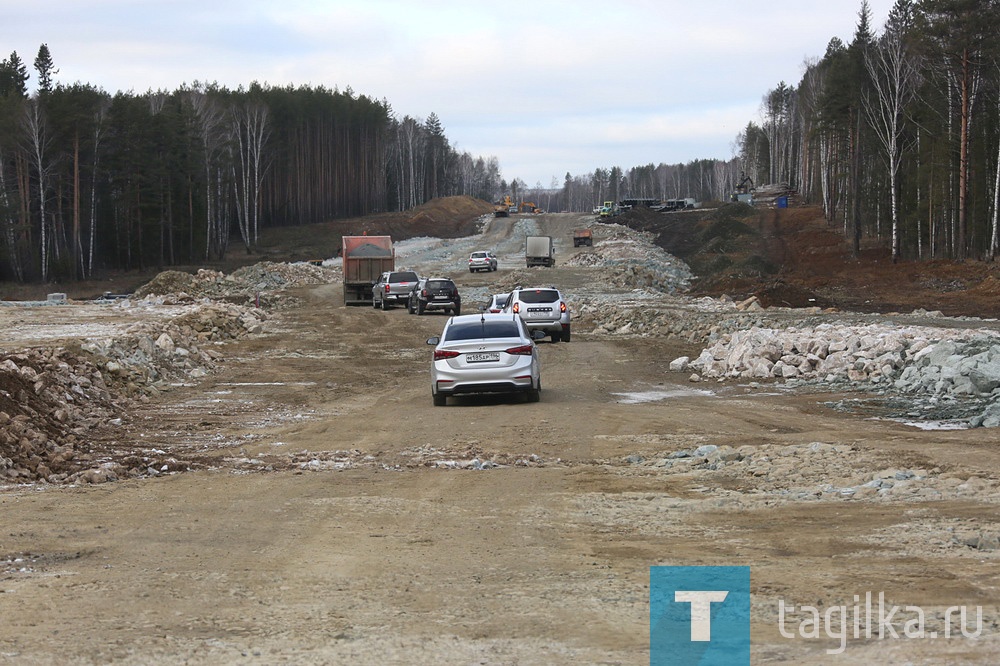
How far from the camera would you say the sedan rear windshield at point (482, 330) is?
18781mm

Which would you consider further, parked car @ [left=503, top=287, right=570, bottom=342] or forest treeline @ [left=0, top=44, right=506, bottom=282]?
forest treeline @ [left=0, top=44, right=506, bottom=282]

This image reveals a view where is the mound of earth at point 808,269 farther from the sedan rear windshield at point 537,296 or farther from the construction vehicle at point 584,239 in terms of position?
the sedan rear windshield at point 537,296

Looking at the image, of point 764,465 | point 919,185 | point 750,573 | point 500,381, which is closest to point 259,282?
point 919,185

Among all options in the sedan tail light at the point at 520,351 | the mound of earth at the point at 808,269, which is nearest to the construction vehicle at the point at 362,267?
the mound of earth at the point at 808,269

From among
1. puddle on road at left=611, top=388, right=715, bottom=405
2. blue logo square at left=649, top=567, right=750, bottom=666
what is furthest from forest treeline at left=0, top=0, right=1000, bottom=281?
blue logo square at left=649, top=567, right=750, bottom=666

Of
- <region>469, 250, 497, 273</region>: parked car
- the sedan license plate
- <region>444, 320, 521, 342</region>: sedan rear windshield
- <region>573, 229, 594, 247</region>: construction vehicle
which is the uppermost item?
<region>573, 229, 594, 247</region>: construction vehicle

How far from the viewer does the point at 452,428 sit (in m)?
16.0

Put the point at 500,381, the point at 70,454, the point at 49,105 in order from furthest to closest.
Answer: the point at 49,105, the point at 500,381, the point at 70,454

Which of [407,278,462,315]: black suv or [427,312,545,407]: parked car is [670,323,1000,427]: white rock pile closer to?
[427,312,545,407]: parked car

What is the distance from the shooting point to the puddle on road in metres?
19.6

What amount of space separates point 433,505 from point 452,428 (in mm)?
5856

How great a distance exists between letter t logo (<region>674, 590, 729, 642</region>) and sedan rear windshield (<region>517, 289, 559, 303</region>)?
81.6 feet

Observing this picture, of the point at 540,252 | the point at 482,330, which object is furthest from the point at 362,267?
the point at 482,330

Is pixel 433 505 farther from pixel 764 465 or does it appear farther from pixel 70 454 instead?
pixel 70 454
